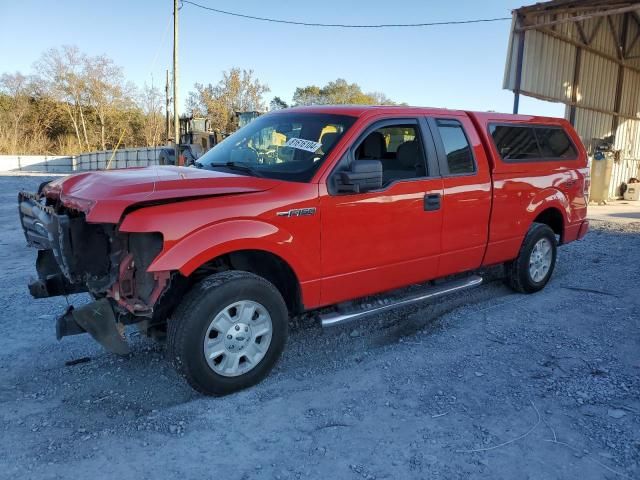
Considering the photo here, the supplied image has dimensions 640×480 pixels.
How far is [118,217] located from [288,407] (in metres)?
1.61

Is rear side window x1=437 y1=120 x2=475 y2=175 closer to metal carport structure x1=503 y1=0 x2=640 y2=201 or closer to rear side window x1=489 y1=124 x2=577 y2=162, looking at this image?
rear side window x1=489 y1=124 x2=577 y2=162

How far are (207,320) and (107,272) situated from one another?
2.47 feet

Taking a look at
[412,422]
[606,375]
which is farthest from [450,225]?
[412,422]

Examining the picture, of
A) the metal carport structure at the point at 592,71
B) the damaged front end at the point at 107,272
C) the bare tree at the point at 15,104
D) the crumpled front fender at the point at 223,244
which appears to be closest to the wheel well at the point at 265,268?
the crumpled front fender at the point at 223,244

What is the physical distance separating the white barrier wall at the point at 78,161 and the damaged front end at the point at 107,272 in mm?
30563

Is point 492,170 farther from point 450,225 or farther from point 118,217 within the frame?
point 118,217

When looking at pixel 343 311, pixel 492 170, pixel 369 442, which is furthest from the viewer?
pixel 492 170

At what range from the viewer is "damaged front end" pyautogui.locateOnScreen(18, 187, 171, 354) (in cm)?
318

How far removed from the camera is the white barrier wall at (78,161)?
3400 cm

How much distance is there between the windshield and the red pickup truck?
13 millimetres

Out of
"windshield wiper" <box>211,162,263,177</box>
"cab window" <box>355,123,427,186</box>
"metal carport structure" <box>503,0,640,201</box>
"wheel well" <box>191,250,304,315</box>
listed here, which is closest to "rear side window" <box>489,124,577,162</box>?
"cab window" <box>355,123,427,186</box>

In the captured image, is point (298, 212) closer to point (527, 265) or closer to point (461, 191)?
point (461, 191)

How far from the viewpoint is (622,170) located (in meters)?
19.1

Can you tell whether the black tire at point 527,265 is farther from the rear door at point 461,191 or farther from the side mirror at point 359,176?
the side mirror at point 359,176
